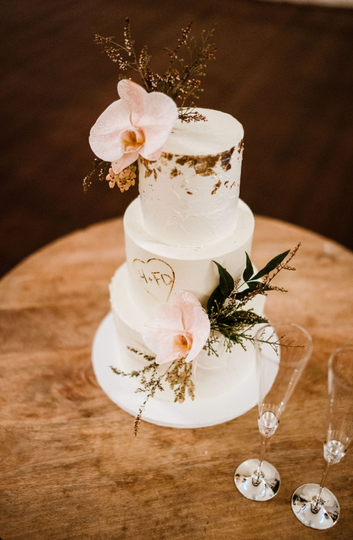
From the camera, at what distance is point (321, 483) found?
1.04m

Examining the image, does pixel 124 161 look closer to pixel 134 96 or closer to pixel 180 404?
pixel 134 96

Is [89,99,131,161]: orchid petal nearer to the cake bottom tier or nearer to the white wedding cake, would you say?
the white wedding cake

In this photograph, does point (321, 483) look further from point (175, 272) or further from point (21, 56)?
point (21, 56)

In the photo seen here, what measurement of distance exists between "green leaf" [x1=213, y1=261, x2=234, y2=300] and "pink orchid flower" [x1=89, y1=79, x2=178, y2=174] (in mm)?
325

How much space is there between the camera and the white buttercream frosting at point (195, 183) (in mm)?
960

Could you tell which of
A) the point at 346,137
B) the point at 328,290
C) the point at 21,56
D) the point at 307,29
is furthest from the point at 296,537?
the point at 307,29

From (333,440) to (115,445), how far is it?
56 cm

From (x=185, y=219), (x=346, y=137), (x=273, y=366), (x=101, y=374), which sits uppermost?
(x=185, y=219)

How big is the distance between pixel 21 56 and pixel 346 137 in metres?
4.06

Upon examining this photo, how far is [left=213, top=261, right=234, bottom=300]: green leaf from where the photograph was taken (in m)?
1.06

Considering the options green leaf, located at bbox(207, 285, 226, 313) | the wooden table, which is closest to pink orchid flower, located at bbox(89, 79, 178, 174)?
green leaf, located at bbox(207, 285, 226, 313)

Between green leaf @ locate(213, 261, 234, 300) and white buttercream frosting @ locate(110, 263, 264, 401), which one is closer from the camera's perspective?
green leaf @ locate(213, 261, 234, 300)

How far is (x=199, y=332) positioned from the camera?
0.96 m

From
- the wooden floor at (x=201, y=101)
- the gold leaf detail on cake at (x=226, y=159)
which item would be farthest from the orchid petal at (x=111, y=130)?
the wooden floor at (x=201, y=101)
